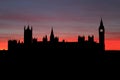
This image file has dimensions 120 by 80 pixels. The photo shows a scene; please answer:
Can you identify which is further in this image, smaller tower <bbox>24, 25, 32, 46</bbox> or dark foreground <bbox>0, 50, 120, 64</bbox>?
smaller tower <bbox>24, 25, 32, 46</bbox>

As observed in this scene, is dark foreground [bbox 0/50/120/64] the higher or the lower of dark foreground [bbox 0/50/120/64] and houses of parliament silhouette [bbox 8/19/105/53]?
the lower

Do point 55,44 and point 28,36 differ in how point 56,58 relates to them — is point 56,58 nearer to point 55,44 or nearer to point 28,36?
point 55,44

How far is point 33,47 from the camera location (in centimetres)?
7612

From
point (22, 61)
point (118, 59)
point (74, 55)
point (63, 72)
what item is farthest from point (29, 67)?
point (118, 59)

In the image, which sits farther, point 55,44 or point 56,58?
point 55,44

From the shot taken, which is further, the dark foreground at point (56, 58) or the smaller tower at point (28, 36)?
the smaller tower at point (28, 36)

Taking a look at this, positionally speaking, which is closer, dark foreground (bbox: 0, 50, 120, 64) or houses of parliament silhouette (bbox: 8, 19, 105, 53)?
dark foreground (bbox: 0, 50, 120, 64)

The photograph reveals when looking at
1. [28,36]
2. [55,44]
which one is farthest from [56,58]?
[28,36]

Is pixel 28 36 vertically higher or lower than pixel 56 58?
higher

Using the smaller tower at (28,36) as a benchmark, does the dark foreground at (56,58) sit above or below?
below

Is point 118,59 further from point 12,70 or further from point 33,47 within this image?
point 12,70

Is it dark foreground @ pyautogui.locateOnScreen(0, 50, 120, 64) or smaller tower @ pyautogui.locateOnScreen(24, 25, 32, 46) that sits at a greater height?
smaller tower @ pyautogui.locateOnScreen(24, 25, 32, 46)

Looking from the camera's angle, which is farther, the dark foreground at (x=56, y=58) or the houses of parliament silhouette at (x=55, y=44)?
the houses of parliament silhouette at (x=55, y=44)

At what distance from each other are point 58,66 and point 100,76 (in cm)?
1422
